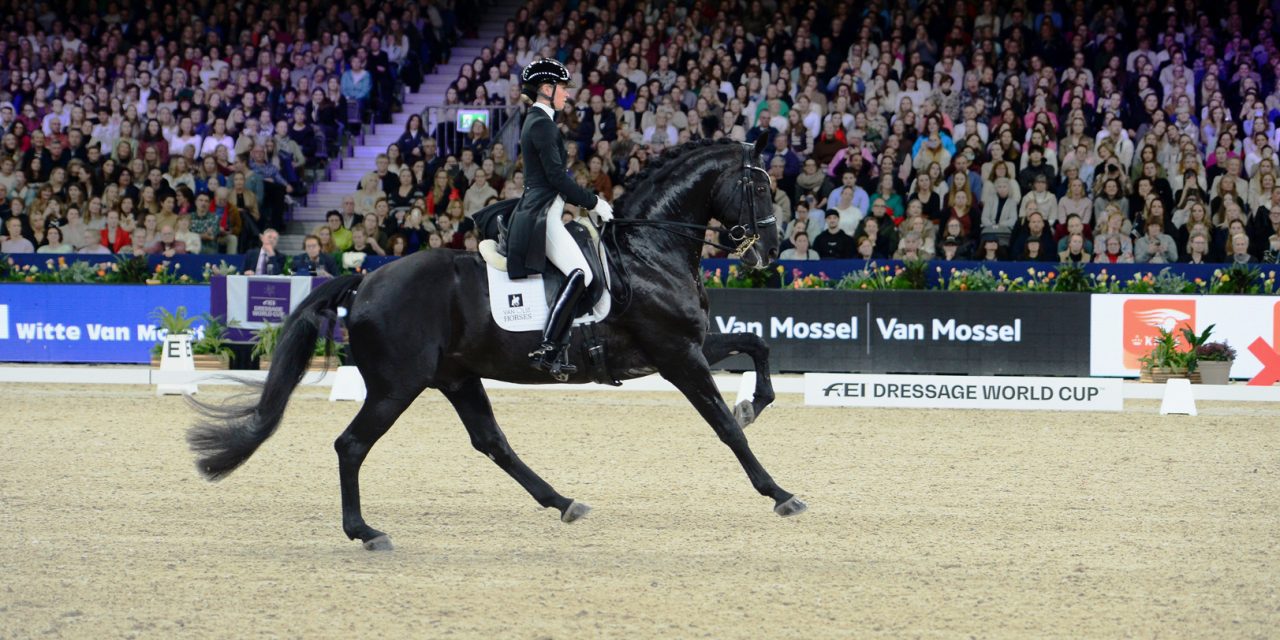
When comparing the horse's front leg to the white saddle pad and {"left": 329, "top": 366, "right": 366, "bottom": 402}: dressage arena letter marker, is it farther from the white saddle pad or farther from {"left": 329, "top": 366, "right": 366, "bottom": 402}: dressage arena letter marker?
{"left": 329, "top": 366, "right": 366, "bottom": 402}: dressage arena letter marker

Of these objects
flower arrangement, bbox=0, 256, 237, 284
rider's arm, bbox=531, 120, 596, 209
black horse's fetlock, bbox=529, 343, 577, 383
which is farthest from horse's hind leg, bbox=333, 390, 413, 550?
flower arrangement, bbox=0, 256, 237, 284

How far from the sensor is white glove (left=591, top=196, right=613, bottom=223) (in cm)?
772

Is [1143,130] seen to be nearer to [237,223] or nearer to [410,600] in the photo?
[237,223]

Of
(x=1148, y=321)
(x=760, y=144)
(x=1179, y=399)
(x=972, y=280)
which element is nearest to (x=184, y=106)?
(x=972, y=280)

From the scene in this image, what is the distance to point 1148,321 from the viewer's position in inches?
600

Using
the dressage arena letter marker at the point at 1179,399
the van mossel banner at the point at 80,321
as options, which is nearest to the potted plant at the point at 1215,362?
the dressage arena letter marker at the point at 1179,399

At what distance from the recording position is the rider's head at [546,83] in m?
7.74

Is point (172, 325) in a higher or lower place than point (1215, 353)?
higher

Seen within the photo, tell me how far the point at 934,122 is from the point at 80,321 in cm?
1087

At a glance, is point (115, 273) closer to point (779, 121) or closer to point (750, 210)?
point (779, 121)

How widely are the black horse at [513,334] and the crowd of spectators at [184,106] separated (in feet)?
40.7

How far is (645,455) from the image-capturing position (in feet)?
35.0

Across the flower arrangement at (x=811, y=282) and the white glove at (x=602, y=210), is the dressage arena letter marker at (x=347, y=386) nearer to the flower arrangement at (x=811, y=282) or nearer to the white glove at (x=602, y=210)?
the flower arrangement at (x=811, y=282)

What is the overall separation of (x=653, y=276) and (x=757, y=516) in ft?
4.70
